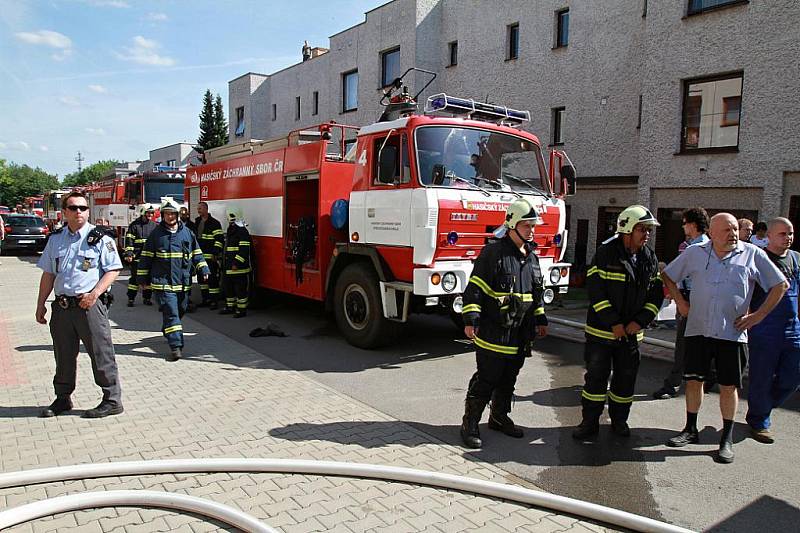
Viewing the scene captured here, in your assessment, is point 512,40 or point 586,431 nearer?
point 586,431

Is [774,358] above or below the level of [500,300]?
below

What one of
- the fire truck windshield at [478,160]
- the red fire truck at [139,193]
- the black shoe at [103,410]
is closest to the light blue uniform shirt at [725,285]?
the fire truck windshield at [478,160]

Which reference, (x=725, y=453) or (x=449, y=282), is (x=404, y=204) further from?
(x=725, y=453)

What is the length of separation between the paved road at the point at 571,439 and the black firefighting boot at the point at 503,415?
0.08 m

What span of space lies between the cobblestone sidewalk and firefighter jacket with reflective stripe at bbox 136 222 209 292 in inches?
36.2

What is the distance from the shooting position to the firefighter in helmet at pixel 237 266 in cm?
A: 988

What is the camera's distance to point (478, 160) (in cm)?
714

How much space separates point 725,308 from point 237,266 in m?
7.48

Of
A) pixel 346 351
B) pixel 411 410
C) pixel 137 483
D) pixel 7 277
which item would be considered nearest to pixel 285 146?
pixel 346 351

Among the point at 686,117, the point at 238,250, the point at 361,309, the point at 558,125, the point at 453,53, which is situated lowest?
the point at 361,309

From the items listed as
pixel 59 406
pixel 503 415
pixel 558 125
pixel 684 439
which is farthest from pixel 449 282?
pixel 558 125

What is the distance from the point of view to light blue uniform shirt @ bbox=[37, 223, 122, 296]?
500 centimetres

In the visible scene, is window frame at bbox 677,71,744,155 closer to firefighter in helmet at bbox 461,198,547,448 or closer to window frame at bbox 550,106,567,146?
window frame at bbox 550,106,567,146

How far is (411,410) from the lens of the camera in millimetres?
5426
